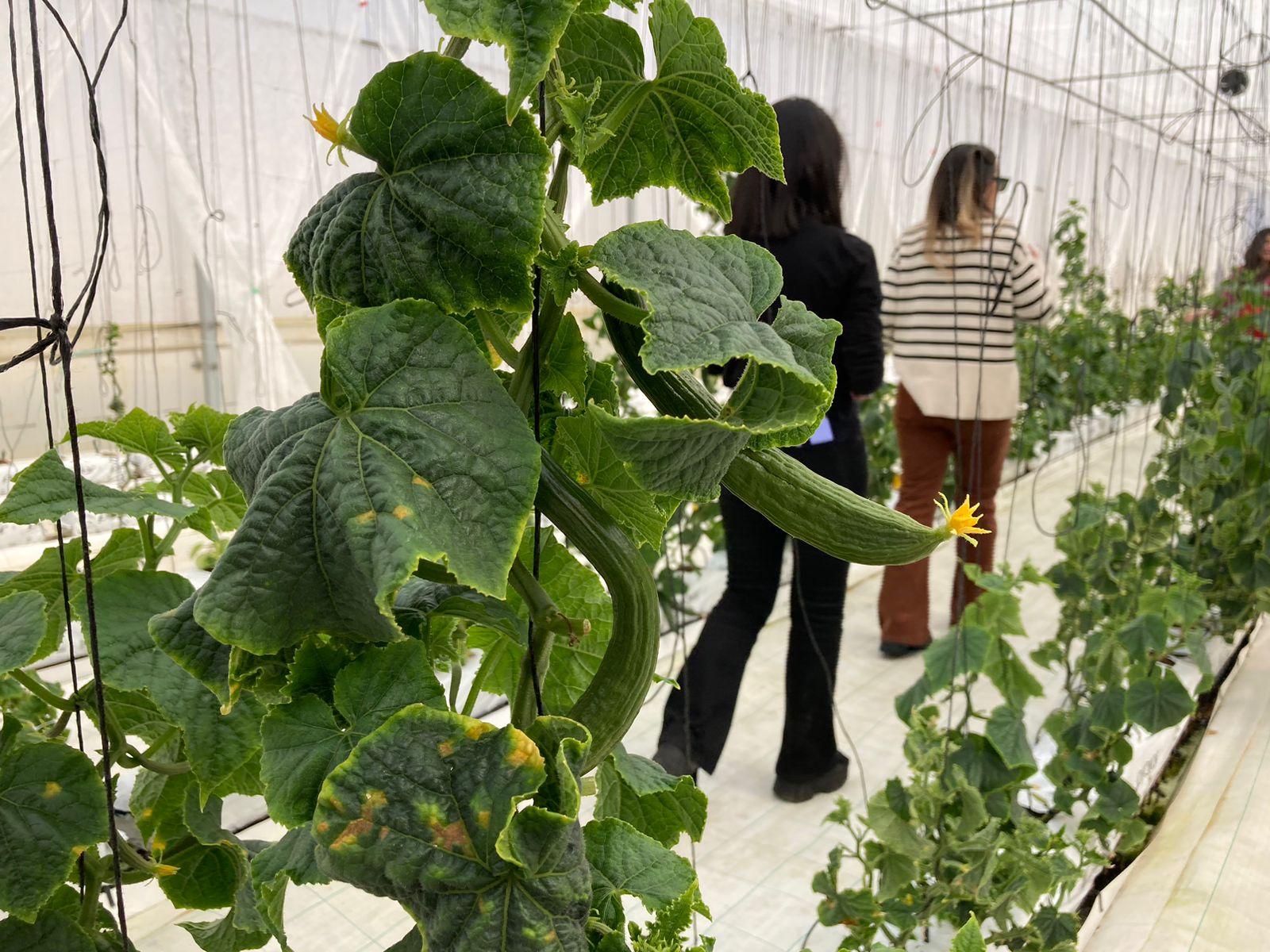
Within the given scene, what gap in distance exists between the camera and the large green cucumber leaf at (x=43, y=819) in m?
0.58

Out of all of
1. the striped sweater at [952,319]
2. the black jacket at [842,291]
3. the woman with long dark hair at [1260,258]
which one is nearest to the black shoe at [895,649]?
the striped sweater at [952,319]

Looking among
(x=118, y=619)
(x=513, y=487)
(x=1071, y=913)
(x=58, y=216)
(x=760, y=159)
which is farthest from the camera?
(x=58, y=216)

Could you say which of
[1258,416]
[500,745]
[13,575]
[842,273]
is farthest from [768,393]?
[1258,416]

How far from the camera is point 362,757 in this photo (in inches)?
17.4

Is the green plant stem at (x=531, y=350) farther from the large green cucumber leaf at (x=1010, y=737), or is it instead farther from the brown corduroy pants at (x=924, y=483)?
the brown corduroy pants at (x=924, y=483)

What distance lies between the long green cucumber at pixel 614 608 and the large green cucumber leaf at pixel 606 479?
0.16 feet

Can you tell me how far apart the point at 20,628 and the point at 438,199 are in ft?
1.18

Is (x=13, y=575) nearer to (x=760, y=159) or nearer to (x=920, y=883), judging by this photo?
(x=760, y=159)

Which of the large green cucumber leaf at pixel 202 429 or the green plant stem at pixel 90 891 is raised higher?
the large green cucumber leaf at pixel 202 429

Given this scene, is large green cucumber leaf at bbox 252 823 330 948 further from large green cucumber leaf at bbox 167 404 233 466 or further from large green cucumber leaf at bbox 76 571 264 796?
large green cucumber leaf at bbox 167 404 233 466

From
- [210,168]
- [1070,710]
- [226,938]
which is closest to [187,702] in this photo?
[226,938]

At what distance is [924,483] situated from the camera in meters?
2.54

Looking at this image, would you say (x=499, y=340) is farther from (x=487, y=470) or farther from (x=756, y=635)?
(x=756, y=635)

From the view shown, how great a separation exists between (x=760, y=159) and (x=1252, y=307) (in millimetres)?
2711
